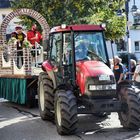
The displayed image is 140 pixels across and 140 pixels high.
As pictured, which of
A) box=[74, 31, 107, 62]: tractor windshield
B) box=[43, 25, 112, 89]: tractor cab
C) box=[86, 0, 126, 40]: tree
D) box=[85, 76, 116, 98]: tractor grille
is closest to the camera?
box=[85, 76, 116, 98]: tractor grille

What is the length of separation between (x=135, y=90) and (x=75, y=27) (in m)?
1.99

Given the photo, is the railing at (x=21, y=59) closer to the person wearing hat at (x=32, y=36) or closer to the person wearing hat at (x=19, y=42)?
the person wearing hat at (x=19, y=42)

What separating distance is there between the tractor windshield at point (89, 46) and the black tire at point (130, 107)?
1066 millimetres

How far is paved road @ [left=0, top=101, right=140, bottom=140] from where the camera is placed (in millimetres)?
9445

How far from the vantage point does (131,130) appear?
32.5 ft

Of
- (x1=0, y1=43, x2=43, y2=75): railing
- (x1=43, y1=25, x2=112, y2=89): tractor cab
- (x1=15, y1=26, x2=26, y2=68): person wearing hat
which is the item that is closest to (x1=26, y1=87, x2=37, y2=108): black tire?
(x1=0, y1=43, x2=43, y2=75): railing

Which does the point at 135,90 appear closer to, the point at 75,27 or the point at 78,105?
the point at 78,105

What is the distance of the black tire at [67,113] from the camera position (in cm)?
934

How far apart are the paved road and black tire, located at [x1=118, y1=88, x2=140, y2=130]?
17cm

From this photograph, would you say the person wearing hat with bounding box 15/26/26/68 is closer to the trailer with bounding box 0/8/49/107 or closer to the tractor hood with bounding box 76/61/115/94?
the trailer with bounding box 0/8/49/107

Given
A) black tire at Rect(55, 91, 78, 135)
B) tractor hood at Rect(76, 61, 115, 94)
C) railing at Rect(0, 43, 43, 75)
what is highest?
railing at Rect(0, 43, 43, 75)

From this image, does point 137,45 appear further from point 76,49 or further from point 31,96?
point 76,49

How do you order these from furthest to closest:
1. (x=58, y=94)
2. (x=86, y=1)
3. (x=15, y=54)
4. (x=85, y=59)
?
1. (x=86, y=1)
2. (x=15, y=54)
3. (x=85, y=59)
4. (x=58, y=94)

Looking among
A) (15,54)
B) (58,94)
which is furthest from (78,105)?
(15,54)
